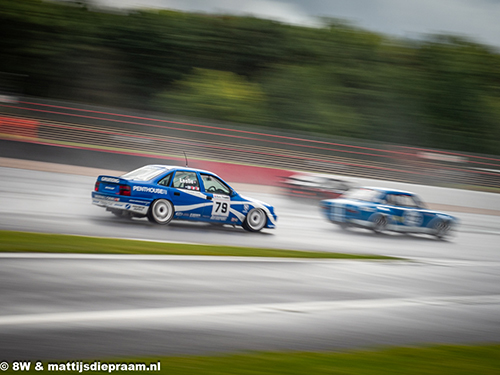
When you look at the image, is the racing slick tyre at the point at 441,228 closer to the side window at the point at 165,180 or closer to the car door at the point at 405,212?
the car door at the point at 405,212

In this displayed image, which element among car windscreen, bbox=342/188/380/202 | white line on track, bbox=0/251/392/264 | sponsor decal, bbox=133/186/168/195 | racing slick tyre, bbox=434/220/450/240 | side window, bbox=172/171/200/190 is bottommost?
white line on track, bbox=0/251/392/264

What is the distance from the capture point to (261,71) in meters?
40.4

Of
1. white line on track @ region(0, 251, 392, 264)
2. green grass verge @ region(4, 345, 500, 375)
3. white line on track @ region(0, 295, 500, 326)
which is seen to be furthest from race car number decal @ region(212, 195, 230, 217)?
green grass verge @ region(4, 345, 500, 375)

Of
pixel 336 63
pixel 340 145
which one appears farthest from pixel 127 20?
pixel 340 145

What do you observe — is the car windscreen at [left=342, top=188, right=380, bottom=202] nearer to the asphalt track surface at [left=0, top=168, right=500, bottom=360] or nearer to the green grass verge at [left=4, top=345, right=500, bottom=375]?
the asphalt track surface at [left=0, top=168, right=500, bottom=360]

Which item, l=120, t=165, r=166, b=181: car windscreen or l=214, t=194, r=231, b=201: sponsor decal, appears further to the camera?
l=214, t=194, r=231, b=201: sponsor decal

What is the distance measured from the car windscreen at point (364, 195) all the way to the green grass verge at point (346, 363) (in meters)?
9.79

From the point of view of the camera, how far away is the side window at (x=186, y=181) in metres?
12.2

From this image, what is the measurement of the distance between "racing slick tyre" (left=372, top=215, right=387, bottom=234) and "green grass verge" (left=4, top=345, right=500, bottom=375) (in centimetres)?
944

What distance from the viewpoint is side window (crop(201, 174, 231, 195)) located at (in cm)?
1271

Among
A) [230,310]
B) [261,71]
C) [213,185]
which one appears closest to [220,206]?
[213,185]

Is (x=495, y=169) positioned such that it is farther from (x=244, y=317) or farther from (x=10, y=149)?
(x=244, y=317)

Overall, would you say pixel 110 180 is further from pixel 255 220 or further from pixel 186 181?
pixel 255 220

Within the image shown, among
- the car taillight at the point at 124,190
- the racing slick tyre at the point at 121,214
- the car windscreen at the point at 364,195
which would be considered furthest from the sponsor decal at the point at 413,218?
the car taillight at the point at 124,190
